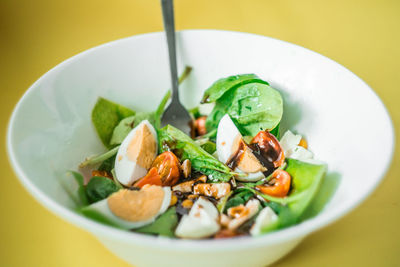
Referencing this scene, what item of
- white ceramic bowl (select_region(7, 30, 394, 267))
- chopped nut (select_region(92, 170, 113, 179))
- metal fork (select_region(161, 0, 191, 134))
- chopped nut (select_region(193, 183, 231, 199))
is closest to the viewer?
white ceramic bowl (select_region(7, 30, 394, 267))

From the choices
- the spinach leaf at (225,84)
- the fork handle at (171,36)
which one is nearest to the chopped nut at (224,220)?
the spinach leaf at (225,84)

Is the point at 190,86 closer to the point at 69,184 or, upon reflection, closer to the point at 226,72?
the point at 226,72

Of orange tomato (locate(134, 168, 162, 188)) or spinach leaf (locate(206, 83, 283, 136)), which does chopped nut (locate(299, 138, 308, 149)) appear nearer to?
spinach leaf (locate(206, 83, 283, 136))

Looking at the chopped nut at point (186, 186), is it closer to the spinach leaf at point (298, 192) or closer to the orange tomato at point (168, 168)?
the orange tomato at point (168, 168)

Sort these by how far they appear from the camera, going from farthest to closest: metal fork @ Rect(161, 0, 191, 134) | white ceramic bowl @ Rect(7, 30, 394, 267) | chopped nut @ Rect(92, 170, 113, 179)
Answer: metal fork @ Rect(161, 0, 191, 134), chopped nut @ Rect(92, 170, 113, 179), white ceramic bowl @ Rect(7, 30, 394, 267)

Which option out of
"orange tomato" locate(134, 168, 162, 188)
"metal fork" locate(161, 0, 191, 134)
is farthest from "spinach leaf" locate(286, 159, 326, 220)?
"metal fork" locate(161, 0, 191, 134)

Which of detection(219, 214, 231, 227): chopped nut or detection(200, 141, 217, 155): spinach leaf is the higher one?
detection(200, 141, 217, 155): spinach leaf

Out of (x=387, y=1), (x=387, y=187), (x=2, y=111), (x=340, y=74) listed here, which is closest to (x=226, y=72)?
(x=340, y=74)

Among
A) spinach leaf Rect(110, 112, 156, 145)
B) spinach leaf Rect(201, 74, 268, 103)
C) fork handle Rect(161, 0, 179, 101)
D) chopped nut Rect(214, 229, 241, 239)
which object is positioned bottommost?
chopped nut Rect(214, 229, 241, 239)
